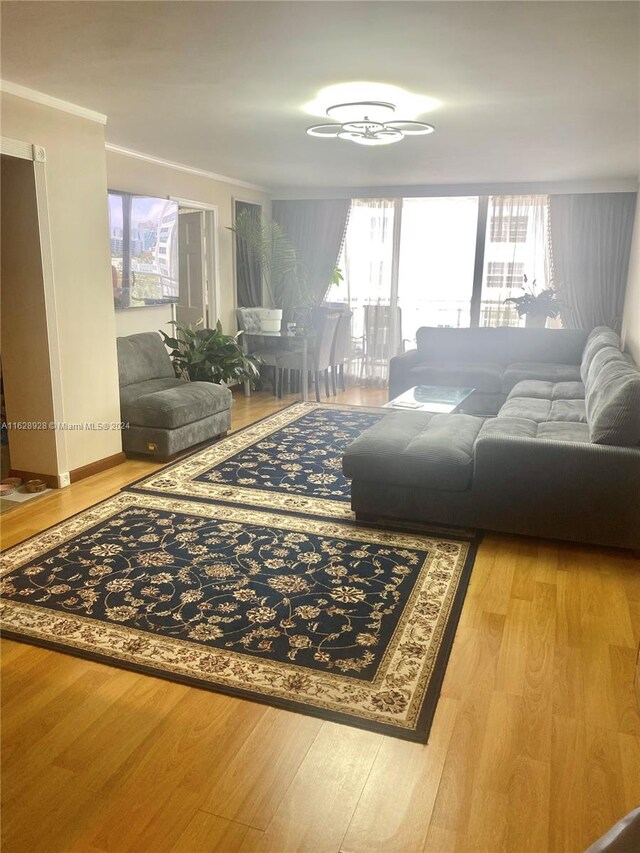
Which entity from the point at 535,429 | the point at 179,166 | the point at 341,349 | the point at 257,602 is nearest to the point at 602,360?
the point at 535,429

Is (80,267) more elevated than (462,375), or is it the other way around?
(80,267)

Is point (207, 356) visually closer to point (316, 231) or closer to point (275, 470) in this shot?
point (275, 470)

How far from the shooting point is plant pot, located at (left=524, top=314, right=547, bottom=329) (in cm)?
692

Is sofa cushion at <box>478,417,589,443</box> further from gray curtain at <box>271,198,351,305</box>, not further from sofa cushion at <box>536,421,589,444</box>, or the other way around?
gray curtain at <box>271,198,351,305</box>

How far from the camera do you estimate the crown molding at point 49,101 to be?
3.44m

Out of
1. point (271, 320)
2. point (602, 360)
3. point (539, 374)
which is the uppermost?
point (271, 320)

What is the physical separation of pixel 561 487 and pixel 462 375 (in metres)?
3.13

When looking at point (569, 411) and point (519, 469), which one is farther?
point (569, 411)

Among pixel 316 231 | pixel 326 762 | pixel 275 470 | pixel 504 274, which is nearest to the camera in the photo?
pixel 326 762

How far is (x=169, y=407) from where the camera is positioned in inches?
185

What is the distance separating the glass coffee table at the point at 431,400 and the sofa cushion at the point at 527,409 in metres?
0.44

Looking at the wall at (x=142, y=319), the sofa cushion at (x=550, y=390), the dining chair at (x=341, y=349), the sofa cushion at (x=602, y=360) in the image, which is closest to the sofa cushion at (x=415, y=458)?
the sofa cushion at (x=602, y=360)

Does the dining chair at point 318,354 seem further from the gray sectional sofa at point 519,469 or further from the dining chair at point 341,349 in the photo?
the gray sectional sofa at point 519,469

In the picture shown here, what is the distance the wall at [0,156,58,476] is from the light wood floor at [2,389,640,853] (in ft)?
6.53
